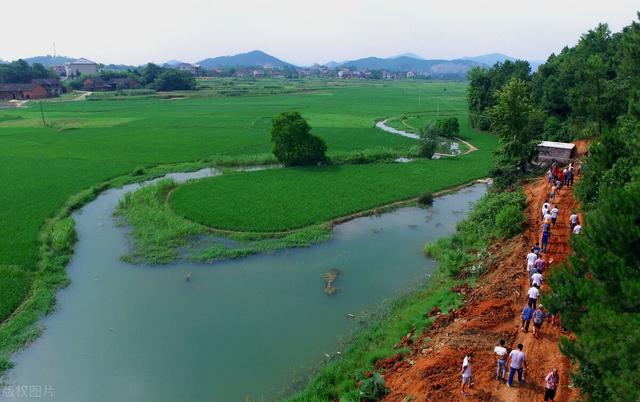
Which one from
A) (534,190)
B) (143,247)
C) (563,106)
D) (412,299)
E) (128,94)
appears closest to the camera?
(412,299)

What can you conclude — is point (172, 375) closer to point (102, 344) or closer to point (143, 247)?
point (102, 344)

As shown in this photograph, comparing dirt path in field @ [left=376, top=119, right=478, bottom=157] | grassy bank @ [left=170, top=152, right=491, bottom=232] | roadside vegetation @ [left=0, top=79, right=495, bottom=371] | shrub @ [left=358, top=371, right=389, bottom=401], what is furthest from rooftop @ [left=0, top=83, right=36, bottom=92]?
shrub @ [left=358, top=371, right=389, bottom=401]

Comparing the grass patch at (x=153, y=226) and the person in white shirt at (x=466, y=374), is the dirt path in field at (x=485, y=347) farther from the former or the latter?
the grass patch at (x=153, y=226)

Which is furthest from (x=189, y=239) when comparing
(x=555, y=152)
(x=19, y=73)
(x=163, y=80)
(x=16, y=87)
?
(x=19, y=73)

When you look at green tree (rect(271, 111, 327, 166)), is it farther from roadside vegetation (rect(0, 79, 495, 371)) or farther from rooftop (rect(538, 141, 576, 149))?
rooftop (rect(538, 141, 576, 149))

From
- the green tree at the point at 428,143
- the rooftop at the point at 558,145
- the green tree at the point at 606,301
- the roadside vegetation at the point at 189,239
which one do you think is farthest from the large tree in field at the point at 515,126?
the green tree at the point at 606,301

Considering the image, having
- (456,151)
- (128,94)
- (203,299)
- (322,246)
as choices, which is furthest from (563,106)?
(128,94)

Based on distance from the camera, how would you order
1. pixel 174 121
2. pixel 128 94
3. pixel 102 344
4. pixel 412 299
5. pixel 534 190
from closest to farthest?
1. pixel 102 344
2. pixel 412 299
3. pixel 534 190
4. pixel 174 121
5. pixel 128 94
